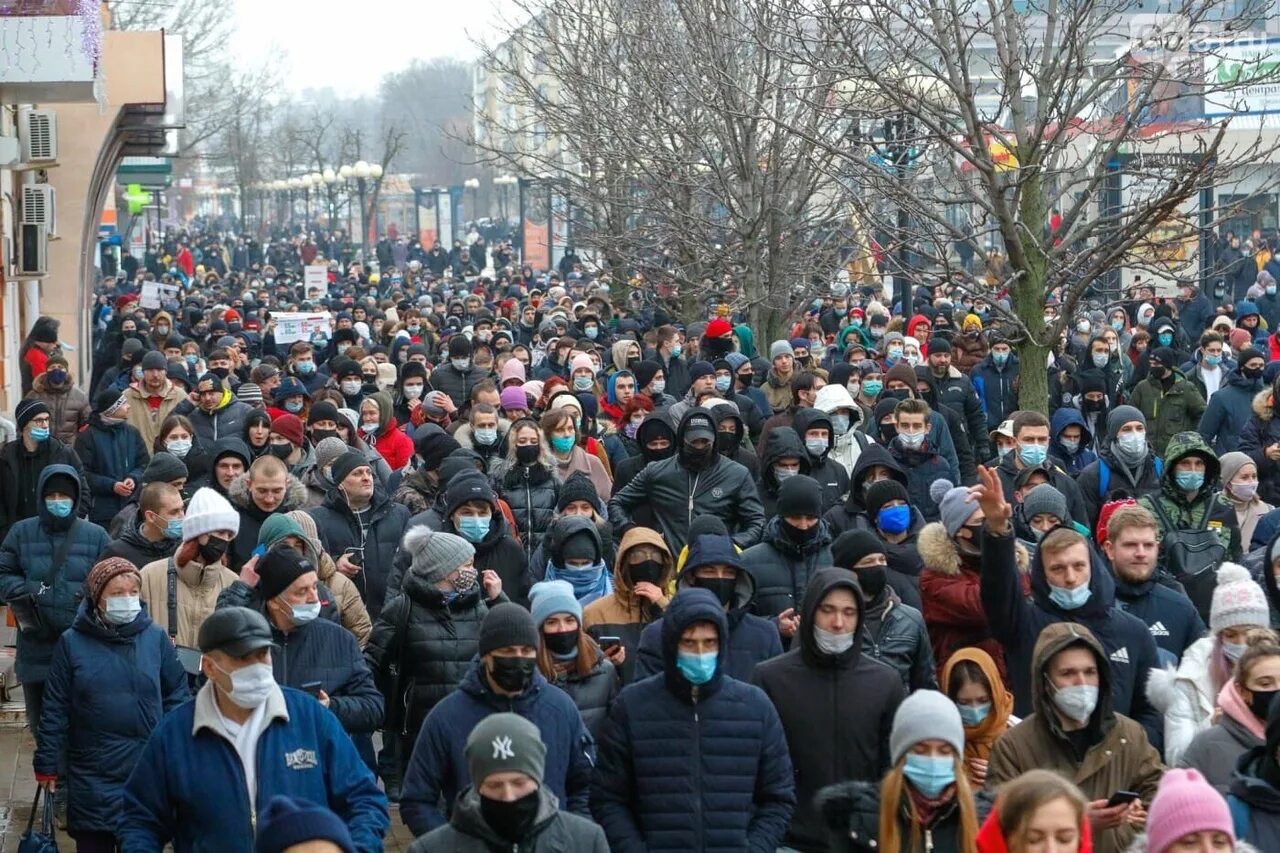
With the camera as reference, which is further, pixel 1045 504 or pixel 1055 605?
pixel 1045 504

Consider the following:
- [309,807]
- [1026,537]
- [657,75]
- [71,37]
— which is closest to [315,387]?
[71,37]

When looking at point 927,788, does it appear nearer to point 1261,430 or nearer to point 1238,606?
point 1238,606

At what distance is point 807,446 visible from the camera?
12.8 meters

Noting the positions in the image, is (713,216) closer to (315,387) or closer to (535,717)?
(315,387)

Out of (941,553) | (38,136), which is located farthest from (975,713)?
(38,136)

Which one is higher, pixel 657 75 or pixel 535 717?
pixel 657 75

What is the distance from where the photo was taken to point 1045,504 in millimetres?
9781

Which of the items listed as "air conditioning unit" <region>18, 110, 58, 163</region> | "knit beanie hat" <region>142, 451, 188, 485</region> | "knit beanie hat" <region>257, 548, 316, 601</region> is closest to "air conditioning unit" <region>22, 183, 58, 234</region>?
"air conditioning unit" <region>18, 110, 58, 163</region>

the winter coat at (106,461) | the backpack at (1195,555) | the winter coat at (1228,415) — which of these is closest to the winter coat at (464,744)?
the backpack at (1195,555)

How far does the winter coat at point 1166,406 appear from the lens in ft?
56.0

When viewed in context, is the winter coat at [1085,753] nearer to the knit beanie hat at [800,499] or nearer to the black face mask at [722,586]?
the black face mask at [722,586]

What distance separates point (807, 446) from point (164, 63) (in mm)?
17735

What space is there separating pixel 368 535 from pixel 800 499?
112 inches

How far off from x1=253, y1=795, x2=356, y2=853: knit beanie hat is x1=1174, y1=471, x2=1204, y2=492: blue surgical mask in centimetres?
628
